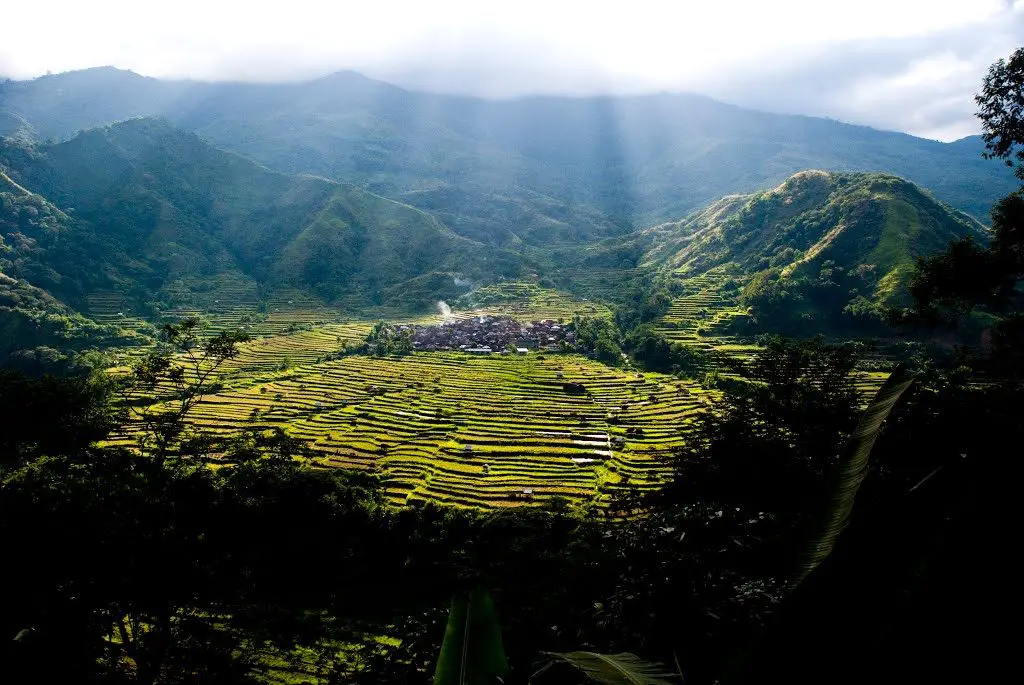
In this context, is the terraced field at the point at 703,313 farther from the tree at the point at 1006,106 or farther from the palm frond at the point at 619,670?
the palm frond at the point at 619,670

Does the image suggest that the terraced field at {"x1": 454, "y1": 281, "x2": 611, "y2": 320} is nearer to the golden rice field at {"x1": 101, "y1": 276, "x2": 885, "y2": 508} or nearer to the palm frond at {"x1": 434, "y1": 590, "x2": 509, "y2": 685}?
the golden rice field at {"x1": 101, "y1": 276, "x2": 885, "y2": 508}

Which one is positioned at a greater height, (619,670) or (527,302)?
(619,670)

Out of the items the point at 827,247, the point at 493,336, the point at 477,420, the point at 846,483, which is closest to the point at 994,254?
the point at 846,483

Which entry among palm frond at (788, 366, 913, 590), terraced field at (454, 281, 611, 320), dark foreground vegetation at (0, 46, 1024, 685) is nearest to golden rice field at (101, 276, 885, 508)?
dark foreground vegetation at (0, 46, 1024, 685)

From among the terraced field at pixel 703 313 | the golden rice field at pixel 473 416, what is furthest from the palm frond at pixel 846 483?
the terraced field at pixel 703 313

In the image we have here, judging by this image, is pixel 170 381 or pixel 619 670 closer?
pixel 619 670

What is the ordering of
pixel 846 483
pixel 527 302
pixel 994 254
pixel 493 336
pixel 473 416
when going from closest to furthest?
pixel 846 483, pixel 994 254, pixel 473 416, pixel 493 336, pixel 527 302

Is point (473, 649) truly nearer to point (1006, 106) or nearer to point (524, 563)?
point (524, 563)
